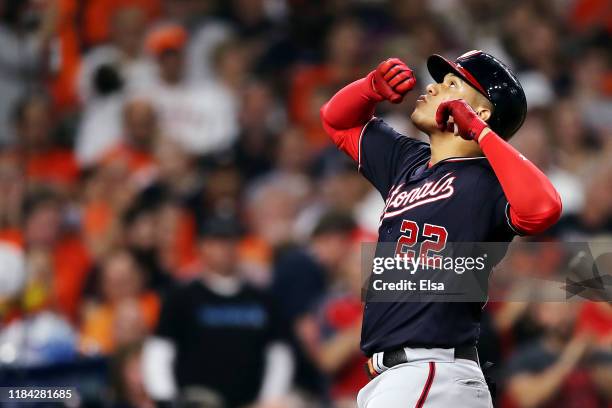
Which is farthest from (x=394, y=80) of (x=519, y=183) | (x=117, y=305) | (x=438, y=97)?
(x=117, y=305)

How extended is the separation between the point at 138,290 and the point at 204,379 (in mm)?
895

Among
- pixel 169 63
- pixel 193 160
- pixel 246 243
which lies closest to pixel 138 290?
pixel 246 243

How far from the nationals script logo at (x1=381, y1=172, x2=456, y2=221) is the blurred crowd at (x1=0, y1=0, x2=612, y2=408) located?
6.38ft

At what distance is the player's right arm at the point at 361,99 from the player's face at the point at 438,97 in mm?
73

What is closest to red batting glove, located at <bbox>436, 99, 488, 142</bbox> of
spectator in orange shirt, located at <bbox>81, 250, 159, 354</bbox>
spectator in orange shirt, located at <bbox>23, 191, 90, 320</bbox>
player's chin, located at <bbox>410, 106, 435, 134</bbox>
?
player's chin, located at <bbox>410, 106, 435, 134</bbox>

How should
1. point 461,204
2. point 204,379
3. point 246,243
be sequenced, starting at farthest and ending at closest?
point 246,243, point 204,379, point 461,204

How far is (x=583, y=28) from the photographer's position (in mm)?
8086

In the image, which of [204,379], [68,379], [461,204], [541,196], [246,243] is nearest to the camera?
[541,196]

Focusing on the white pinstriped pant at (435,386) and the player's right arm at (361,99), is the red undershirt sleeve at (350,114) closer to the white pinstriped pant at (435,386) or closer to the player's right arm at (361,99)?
the player's right arm at (361,99)

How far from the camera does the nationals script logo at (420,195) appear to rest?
3250 mm

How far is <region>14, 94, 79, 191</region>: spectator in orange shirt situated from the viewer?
7.31 metres

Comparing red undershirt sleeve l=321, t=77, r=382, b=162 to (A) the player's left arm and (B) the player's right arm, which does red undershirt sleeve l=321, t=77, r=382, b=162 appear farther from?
(A) the player's left arm

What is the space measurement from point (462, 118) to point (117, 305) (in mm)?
→ 3686

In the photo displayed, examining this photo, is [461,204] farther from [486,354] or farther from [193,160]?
[193,160]
